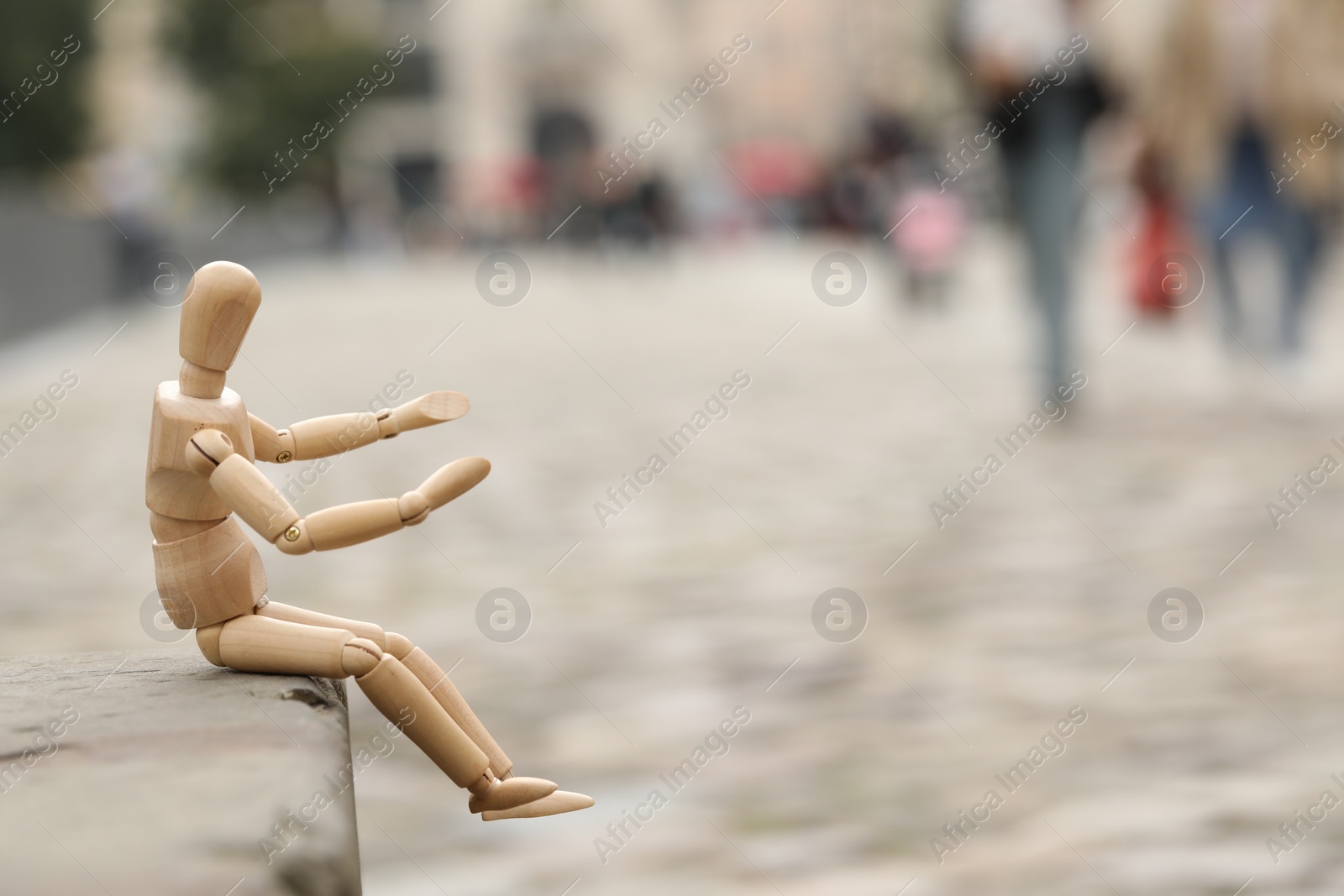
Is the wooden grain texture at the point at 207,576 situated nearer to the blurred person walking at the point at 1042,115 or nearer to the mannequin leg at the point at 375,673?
the mannequin leg at the point at 375,673

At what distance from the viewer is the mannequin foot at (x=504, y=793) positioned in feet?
6.29

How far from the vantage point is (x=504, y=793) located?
1.92 meters

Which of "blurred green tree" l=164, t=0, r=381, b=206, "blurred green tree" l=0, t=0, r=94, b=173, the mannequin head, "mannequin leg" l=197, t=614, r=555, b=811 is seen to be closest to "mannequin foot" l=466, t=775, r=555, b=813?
"mannequin leg" l=197, t=614, r=555, b=811

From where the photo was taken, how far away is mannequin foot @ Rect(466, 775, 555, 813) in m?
1.92

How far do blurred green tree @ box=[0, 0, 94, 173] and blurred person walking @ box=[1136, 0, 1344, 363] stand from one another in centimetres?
2059

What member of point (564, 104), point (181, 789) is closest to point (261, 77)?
point (564, 104)

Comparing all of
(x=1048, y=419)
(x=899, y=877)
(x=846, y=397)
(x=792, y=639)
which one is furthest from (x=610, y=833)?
(x=846, y=397)

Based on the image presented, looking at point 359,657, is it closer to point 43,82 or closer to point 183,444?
point 183,444

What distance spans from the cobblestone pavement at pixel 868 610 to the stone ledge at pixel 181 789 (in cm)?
101

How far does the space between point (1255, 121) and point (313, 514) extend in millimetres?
7732

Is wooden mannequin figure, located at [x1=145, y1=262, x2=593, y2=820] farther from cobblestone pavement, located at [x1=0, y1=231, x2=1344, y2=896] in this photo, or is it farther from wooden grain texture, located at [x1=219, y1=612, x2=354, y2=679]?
cobblestone pavement, located at [x1=0, y1=231, x2=1344, y2=896]

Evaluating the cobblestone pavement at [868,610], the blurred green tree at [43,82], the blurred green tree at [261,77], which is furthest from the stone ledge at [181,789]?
the blurred green tree at [261,77]

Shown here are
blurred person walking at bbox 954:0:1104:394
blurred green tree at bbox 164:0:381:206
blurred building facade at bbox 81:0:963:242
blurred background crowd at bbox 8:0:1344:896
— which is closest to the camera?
blurred background crowd at bbox 8:0:1344:896

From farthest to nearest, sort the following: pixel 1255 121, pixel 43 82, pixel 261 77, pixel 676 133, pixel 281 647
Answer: pixel 676 133 → pixel 261 77 → pixel 43 82 → pixel 1255 121 → pixel 281 647
